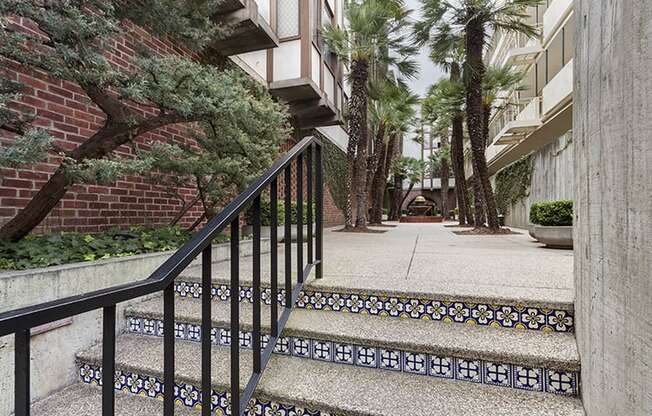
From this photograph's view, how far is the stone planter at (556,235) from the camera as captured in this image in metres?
3.92

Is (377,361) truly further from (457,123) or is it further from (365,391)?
(457,123)

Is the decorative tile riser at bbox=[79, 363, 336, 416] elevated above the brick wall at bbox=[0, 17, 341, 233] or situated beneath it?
situated beneath

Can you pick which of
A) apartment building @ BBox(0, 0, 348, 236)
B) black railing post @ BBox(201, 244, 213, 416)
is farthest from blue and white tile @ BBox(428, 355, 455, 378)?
apartment building @ BBox(0, 0, 348, 236)

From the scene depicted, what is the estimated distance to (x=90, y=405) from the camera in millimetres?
1609

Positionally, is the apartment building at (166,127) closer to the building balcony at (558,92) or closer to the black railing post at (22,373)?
the black railing post at (22,373)

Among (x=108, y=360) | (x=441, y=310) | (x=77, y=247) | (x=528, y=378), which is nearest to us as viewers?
(x=108, y=360)

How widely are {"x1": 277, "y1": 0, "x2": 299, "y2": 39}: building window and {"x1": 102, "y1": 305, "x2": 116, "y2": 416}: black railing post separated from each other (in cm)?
651

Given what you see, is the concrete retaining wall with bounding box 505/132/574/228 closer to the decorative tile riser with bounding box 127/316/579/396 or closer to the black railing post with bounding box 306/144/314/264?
the decorative tile riser with bounding box 127/316/579/396

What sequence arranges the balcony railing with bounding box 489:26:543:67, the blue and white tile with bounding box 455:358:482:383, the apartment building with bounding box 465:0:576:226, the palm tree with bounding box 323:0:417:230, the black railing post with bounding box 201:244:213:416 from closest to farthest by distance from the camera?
1. the black railing post with bounding box 201:244:213:416
2. the blue and white tile with bounding box 455:358:482:383
3. the palm tree with bounding box 323:0:417:230
4. the apartment building with bounding box 465:0:576:226
5. the balcony railing with bounding box 489:26:543:67

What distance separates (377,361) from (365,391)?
0.20m

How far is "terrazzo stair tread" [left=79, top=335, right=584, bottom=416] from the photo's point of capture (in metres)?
1.29

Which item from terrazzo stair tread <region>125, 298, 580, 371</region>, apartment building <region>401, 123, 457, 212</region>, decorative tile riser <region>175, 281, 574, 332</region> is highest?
apartment building <region>401, 123, 457, 212</region>

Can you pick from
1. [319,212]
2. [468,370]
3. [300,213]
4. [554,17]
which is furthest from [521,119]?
[468,370]

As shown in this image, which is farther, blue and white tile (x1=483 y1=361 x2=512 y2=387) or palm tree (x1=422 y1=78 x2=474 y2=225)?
palm tree (x1=422 y1=78 x2=474 y2=225)
